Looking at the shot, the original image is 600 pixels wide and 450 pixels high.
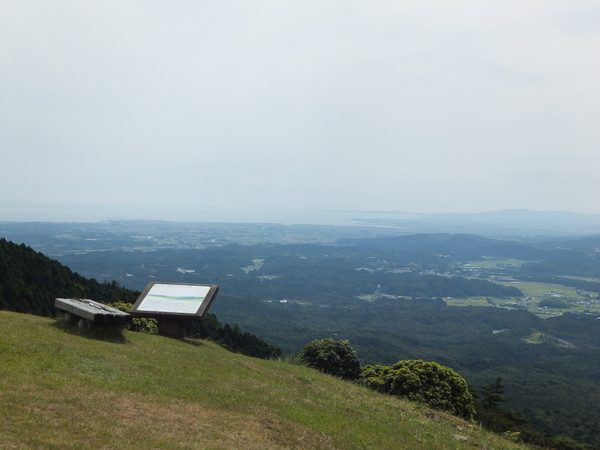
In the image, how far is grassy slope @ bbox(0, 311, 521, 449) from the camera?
291 inches

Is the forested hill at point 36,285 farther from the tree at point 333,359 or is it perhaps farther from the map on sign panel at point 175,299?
the tree at point 333,359

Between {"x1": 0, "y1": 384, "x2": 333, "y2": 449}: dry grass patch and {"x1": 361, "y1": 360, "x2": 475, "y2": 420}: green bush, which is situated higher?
{"x1": 0, "y1": 384, "x2": 333, "y2": 449}: dry grass patch

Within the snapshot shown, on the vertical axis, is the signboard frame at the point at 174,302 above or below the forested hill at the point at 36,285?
above

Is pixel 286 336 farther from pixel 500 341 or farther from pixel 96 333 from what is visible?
pixel 96 333

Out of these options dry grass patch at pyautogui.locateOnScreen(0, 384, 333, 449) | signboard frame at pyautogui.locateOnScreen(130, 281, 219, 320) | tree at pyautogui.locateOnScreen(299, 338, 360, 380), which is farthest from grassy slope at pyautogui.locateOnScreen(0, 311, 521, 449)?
tree at pyautogui.locateOnScreen(299, 338, 360, 380)

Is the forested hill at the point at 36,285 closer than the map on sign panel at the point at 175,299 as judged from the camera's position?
No

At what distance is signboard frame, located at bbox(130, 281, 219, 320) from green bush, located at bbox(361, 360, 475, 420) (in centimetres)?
932

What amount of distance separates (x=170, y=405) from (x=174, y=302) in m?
12.4

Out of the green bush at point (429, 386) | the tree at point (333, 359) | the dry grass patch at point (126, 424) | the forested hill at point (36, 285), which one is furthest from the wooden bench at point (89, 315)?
the forested hill at point (36, 285)

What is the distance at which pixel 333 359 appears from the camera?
22156 mm

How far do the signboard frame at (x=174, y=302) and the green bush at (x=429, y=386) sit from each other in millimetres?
9325

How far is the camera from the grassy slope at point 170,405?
7387 millimetres

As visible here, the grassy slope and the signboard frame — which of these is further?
Result: the signboard frame

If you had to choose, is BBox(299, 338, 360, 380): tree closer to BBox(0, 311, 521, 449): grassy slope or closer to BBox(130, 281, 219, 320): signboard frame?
BBox(0, 311, 521, 449): grassy slope
